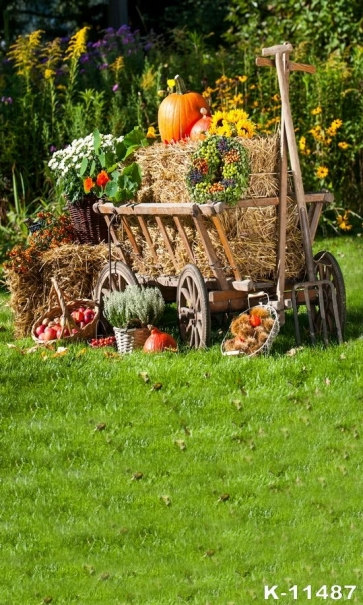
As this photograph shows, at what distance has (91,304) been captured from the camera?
6996 millimetres

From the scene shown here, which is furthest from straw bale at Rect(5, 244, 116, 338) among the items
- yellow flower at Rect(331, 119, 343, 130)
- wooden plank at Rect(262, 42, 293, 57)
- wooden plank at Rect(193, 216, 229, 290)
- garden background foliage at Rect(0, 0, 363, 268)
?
yellow flower at Rect(331, 119, 343, 130)

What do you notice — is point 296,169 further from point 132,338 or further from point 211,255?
point 132,338

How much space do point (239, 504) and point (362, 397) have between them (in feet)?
4.45

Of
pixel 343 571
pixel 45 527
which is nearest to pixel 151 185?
pixel 45 527

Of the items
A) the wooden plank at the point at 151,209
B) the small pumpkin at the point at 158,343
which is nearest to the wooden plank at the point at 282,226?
the wooden plank at the point at 151,209

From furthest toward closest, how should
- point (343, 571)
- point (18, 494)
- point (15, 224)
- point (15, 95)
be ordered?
point (15, 95)
point (15, 224)
point (18, 494)
point (343, 571)

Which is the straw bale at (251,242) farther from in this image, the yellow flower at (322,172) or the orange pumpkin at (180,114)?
the yellow flower at (322,172)

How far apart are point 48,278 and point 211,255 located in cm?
152

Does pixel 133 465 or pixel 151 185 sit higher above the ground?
pixel 151 185

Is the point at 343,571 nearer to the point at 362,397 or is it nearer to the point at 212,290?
the point at 362,397

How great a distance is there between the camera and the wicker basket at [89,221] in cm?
744

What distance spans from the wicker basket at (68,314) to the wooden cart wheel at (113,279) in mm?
119

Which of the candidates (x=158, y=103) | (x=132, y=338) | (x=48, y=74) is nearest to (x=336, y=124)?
(x=158, y=103)

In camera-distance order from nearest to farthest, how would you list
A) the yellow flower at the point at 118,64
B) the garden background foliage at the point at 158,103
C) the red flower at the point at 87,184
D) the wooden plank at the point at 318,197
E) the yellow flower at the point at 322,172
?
1. the wooden plank at the point at 318,197
2. the red flower at the point at 87,184
3. the yellow flower at the point at 322,172
4. the garden background foliage at the point at 158,103
5. the yellow flower at the point at 118,64
